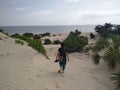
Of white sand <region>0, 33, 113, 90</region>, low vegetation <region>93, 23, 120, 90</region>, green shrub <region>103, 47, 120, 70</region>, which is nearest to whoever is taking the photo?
white sand <region>0, 33, 113, 90</region>

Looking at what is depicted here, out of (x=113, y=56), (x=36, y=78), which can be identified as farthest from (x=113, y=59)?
(x=36, y=78)

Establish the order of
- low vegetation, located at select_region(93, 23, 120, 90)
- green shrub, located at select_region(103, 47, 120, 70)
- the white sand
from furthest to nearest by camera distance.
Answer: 1. green shrub, located at select_region(103, 47, 120, 70)
2. low vegetation, located at select_region(93, 23, 120, 90)
3. the white sand

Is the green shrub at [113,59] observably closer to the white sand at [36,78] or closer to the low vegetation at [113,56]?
the low vegetation at [113,56]

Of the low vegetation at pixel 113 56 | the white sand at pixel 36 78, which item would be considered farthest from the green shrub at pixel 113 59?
the white sand at pixel 36 78

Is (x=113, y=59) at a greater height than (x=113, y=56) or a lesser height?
lesser

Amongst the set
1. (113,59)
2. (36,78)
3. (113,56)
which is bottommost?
(36,78)

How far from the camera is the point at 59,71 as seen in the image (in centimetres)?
1066

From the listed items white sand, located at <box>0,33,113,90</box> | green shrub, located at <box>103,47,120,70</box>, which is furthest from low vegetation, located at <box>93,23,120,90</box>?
white sand, located at <box>0,33,113,90</box>

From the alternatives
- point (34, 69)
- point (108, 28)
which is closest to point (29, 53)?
point (34, 69)

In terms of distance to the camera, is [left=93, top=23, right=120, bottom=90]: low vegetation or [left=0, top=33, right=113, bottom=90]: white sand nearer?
[left=0, top=33, right=113, bottom=90]: white sand

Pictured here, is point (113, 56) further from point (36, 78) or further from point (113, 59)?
point (36, 78)

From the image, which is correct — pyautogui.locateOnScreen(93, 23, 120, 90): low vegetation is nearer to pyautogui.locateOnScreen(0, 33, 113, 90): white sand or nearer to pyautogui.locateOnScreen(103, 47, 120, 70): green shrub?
pyautogui.locateOnScreen(103, 47, 120, 70): green shrub

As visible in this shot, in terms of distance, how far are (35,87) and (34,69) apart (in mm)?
2431

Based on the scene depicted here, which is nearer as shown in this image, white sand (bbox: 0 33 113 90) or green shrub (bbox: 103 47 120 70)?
white sand (bbox: 0 33 113 90)
